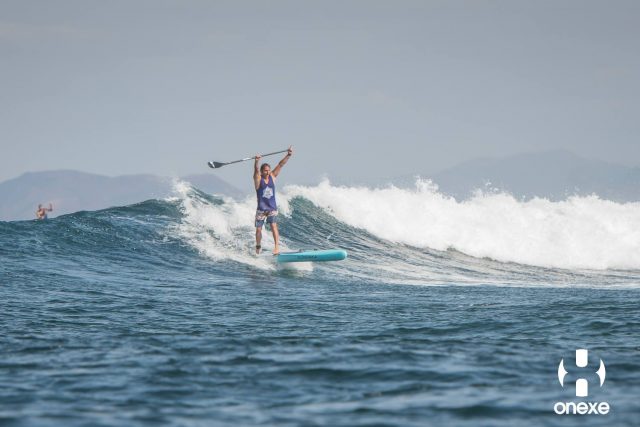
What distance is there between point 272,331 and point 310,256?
354 inches

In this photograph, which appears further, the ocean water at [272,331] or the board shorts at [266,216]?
the board shorts at [266,216]

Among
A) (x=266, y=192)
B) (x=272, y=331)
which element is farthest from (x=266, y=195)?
(x=272, y=331)

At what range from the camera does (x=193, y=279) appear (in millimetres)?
16891

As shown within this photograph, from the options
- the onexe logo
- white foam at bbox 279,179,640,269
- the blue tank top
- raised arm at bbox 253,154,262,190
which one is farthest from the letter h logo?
white foam at bbox 279,179,640,269

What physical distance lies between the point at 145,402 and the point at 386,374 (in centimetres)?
215

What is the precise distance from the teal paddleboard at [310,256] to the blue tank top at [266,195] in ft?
3.53

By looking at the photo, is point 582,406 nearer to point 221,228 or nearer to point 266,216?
point 266,216

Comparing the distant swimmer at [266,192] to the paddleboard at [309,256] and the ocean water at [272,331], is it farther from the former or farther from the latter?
the ocean water at [272,331]

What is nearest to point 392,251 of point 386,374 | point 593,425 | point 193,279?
point 193,279

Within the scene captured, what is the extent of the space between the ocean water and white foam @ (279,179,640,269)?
3.36m

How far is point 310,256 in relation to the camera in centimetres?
1903

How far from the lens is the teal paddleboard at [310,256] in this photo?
1892cm

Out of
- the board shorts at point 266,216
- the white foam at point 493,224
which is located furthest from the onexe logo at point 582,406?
the white foam at point 493,224

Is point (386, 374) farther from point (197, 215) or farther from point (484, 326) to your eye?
point (197, 215)
